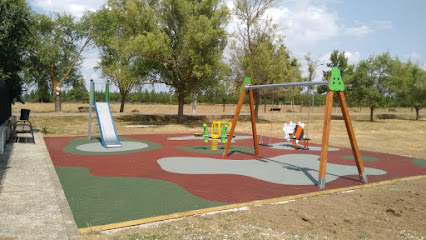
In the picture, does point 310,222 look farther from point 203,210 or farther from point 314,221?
point 203,210

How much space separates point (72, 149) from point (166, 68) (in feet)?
46.0

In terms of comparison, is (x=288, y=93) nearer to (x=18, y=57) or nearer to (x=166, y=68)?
(x=166, y=68)

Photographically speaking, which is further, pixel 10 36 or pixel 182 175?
pixel 10 36

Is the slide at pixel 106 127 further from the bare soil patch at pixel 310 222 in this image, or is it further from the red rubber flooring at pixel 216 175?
the bare soil patch at pixel 310 222

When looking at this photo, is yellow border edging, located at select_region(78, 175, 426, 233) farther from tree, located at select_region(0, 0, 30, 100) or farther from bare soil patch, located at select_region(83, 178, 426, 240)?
tree, located at select_region(0, 0, 30, 100)

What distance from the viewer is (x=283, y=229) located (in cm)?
459

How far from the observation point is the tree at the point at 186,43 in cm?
2302

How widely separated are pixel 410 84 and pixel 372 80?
9119mm

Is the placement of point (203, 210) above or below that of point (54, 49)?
below

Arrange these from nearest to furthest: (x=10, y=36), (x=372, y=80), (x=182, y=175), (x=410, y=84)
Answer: (x=182, y=175) < (x=10, y=36) < (x=372, y=80) < (x=410, y=84)

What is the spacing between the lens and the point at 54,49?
29469 millimetres

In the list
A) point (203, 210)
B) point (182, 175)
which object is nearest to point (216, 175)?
point (182, 175)

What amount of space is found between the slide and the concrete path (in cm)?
385

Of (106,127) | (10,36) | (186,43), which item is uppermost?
(186,43)
